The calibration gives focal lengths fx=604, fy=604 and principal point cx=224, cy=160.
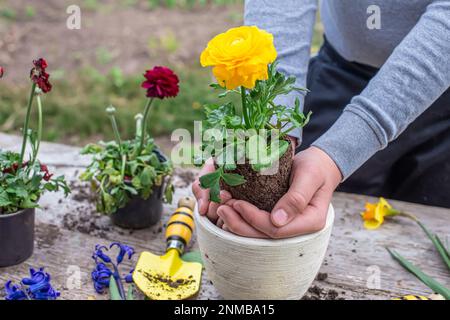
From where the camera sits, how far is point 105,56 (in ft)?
11.4

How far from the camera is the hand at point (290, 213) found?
3.09 feet

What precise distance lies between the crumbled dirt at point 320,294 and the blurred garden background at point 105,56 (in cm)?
173

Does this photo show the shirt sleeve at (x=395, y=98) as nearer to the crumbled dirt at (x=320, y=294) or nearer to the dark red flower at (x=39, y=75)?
the crumbled dirt at (x=320, y=294)

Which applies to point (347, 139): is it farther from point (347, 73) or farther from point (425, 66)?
point (347, 73)

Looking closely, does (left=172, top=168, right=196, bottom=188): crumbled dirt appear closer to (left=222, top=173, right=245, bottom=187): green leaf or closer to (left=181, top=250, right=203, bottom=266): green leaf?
(left=181, top=250, right=203, bottom=266): green leaf

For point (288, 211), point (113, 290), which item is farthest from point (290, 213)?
point (113, 290)

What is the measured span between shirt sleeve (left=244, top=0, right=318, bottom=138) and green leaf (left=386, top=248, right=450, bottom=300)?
412mm

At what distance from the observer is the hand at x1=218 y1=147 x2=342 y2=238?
3.09 ft

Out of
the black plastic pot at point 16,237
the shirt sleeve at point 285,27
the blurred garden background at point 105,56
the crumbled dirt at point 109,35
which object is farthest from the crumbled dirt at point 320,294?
the crumbled dirt at point 109,35

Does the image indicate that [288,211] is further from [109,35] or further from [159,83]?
[109,35]

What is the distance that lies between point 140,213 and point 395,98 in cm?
58

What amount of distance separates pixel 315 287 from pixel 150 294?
1.02 ft
